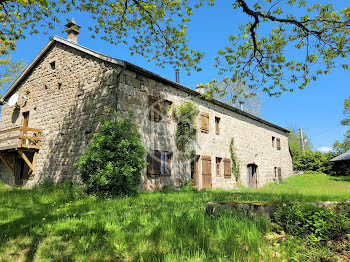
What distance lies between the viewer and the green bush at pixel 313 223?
3.51 m

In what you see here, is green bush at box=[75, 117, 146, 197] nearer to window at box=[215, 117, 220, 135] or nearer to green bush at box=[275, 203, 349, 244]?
green bush at box=[275, 203, 349, 244]

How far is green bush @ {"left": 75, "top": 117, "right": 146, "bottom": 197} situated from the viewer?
8.47 meters

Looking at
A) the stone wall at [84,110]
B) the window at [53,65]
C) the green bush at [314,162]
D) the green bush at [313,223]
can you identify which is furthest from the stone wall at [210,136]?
the green bush at [313,223]

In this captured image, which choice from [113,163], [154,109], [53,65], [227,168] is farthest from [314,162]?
[53,65]

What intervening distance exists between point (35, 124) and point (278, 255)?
13.5 m

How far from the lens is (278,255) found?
10.3 feet

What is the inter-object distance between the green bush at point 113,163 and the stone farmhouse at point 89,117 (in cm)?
115

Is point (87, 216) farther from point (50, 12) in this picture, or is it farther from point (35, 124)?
point (35, 124)

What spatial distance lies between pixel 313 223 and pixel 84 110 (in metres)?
9.86

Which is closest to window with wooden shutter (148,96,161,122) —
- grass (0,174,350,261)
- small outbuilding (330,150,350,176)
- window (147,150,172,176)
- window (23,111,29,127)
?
window (147,150,172,176)

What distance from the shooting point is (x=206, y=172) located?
46.7 ft

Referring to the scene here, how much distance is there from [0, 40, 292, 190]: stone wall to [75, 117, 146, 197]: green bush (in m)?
1.30

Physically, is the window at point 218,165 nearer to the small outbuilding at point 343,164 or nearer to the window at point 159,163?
the window at point 159,163

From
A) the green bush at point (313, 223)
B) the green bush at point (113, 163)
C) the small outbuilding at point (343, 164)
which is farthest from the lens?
the small outbuilding at point (343, 164)
